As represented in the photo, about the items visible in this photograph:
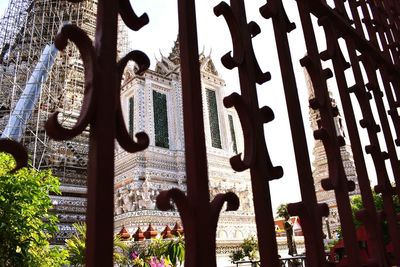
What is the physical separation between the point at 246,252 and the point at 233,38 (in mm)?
12895

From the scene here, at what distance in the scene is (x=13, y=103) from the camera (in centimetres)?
1477

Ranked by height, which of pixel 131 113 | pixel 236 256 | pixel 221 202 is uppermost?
pixel 131 113

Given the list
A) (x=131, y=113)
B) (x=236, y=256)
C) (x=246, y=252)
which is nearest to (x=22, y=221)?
(x=236, y=256)

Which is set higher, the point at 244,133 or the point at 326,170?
the point at 326,170

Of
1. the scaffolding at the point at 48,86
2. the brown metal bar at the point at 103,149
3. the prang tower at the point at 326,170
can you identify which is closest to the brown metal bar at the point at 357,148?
the brown metal bar at the point at 103,149

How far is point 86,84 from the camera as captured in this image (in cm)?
50

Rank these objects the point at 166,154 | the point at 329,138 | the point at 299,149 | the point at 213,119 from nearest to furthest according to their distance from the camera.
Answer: the point at 299,149, the point at 329,138, the point at 166,154, the point at 213,119

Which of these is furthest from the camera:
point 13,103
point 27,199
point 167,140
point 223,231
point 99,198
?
point 167,140

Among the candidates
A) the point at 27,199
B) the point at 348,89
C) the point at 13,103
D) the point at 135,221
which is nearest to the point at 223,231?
the point at 135,221

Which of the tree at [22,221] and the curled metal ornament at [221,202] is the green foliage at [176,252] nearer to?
the tree at [22,221]

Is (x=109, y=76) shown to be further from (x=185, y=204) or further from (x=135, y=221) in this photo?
(x=135, y=221)

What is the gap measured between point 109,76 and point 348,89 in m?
0.85

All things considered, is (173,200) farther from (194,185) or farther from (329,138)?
(329,138)

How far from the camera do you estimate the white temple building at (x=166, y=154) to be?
14.9 meters
